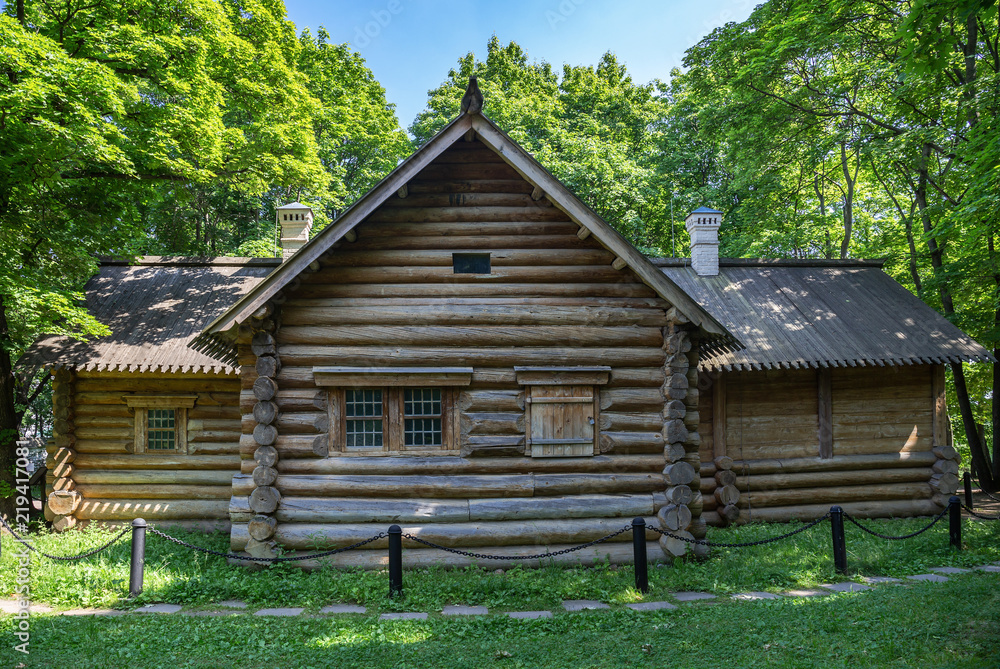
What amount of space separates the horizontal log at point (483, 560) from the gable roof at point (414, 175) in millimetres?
3762

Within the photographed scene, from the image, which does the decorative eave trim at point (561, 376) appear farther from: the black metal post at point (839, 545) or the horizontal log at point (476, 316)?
the black metal post at point (839, 545)

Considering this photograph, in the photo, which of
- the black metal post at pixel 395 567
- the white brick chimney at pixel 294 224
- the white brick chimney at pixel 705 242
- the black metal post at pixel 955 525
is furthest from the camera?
the white brick chimney at pixel 705 242

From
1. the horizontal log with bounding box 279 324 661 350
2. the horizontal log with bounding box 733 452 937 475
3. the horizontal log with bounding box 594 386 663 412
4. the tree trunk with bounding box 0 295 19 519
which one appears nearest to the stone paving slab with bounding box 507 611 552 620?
the horizontal log with bounding box 594 386 663 412

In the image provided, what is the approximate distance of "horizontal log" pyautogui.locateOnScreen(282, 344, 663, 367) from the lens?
30.5 feet

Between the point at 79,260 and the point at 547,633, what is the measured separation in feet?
43.6

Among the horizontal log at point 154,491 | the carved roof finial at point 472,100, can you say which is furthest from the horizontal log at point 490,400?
the horizontal log at point 154,491

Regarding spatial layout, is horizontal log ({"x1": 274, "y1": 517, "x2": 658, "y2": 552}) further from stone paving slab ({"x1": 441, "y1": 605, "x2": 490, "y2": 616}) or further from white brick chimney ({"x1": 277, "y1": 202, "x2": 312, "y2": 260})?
white brick chimney ({"x1": 277, "y1": 202, "x2": 312, "y2": 260})

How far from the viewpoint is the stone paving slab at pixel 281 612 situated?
7466 mm

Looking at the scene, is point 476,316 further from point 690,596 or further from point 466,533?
point 690,596

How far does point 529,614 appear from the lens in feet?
24.7

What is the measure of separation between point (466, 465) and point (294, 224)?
8.54m

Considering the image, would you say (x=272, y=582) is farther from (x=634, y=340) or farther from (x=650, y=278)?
(x=650, y=278)

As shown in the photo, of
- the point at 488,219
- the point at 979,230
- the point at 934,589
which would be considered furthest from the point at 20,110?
the point at 979,230

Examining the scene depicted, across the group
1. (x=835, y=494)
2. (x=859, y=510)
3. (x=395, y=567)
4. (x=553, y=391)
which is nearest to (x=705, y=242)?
(x=835, y=494)
